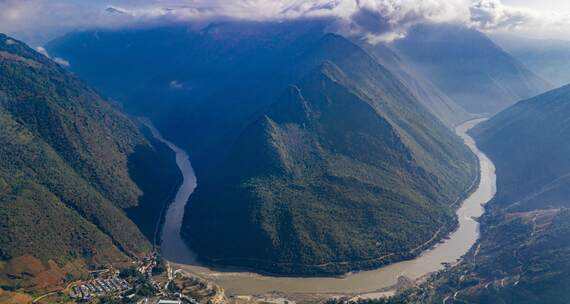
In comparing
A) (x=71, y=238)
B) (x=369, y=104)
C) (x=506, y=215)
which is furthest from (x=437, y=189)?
(x=71, y=238)

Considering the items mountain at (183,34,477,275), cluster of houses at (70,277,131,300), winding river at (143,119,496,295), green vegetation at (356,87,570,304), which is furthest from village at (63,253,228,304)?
green vegetation at (356,87,570,304)

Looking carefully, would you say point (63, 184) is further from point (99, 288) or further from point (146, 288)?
point (146, 288)

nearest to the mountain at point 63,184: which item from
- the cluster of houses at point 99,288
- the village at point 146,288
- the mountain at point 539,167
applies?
the cluster of houses at point 99,288

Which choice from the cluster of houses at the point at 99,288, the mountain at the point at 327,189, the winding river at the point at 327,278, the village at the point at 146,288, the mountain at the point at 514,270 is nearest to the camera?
the mountain at the point at 514,270

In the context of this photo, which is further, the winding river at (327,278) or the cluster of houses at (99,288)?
the winding river at (327,278)

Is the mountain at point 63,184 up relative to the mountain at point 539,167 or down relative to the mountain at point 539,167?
up

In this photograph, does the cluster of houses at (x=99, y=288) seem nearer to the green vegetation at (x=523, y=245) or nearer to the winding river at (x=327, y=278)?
the winding river at (x=327, y=278)

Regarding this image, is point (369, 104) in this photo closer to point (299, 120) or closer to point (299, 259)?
point (299, 120)
